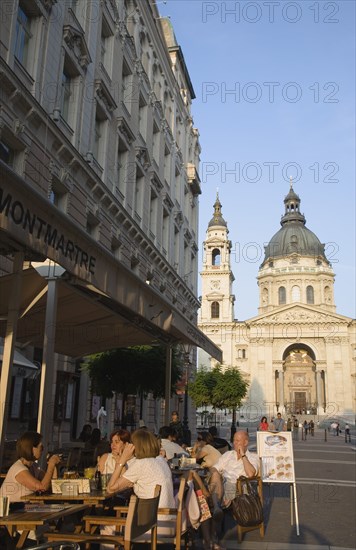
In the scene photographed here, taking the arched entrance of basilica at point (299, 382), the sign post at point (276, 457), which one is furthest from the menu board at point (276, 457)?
the arched entrance of basilica at point (299, 382)

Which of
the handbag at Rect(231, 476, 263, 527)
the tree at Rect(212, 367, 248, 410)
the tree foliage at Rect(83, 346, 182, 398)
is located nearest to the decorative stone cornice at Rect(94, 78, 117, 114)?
the tree foliage at Rect(83, 346, 182, 398)

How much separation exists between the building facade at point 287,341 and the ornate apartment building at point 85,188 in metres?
50.5

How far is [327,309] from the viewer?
88.2m

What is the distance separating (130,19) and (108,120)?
7157mm

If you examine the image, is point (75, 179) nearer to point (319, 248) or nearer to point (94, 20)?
point (94, 20)

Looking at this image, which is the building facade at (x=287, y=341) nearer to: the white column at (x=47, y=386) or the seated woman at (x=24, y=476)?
the white column at (x=47, y=386)

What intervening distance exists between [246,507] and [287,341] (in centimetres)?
7846

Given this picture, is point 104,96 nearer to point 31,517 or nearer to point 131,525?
point 31,517

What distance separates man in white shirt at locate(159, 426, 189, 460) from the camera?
30.6ft

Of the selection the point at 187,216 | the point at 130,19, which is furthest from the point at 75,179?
the point at 187,216

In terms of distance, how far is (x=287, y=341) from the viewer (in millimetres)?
Result: 83500

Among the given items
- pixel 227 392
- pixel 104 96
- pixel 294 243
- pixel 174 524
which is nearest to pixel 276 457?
pixel 174 524

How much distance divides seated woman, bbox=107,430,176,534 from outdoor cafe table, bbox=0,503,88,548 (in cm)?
58

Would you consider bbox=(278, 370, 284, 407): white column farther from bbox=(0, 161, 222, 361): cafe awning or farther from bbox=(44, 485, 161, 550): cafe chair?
bbox=(44, 485, 161, 550): cafe chair
